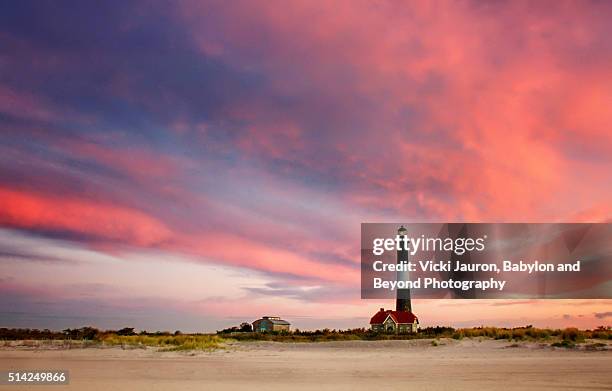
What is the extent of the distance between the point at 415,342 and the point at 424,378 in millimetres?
20257

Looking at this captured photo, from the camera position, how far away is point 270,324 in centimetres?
6100

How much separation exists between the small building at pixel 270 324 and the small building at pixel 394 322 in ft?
31.9

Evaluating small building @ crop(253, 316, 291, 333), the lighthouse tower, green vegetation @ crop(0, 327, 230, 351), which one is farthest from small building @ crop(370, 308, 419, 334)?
green vegetation @ crop(0, 327, 230, 351)

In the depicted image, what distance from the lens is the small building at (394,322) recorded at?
57.0 meters

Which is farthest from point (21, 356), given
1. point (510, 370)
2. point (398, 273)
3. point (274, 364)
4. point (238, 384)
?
point (398, 273)

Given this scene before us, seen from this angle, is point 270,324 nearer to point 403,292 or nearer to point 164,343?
point 403,292

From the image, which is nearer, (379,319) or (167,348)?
(167,348)

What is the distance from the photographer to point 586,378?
16.8m

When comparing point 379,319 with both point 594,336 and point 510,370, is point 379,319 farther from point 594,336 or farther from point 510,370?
point 510,370

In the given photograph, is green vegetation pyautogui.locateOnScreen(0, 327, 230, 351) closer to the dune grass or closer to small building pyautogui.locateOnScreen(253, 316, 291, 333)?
the dune grass

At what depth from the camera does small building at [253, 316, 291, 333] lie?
197 feet

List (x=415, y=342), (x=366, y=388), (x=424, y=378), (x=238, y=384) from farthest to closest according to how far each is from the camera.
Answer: (x=415, y=342), (x=424, y=378), (x=238, y=384), (x=366, y=388)

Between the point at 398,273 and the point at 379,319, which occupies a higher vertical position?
the point at 398,273

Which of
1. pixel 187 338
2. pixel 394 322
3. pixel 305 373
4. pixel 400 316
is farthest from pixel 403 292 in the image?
pixel 305 373
